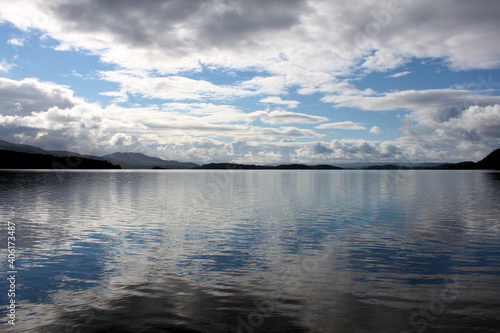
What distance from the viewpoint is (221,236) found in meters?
30.7

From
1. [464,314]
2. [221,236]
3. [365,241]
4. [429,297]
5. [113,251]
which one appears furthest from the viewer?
[221,236]

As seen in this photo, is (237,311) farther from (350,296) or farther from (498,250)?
(498,250)

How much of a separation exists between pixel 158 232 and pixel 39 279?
1402cm

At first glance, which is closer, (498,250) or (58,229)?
(498,250)

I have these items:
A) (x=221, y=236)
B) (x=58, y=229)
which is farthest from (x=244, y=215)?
(x=58, y=229)

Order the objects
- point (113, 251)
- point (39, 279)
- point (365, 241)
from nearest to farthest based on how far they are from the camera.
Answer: point (39, 279) < point (113, 251) < point (365, 241)

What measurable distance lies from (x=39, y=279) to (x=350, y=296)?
17881 mm

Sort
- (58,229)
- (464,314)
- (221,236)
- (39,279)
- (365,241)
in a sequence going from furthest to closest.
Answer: (58,229) → (221,236) → (365,241) → (39,279) → (464,314)

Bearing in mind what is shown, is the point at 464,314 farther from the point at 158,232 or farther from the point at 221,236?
the point at 158,232

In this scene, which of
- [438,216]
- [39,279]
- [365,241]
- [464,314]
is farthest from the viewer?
[438,216]

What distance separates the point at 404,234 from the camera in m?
31.6

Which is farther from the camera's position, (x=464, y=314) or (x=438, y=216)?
(x=438, y=216)

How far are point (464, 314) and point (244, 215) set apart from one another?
30.9 metres

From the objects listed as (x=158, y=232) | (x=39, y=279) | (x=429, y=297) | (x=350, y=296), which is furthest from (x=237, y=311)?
(x=158, y=232)
